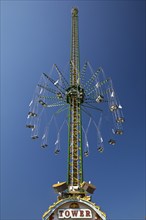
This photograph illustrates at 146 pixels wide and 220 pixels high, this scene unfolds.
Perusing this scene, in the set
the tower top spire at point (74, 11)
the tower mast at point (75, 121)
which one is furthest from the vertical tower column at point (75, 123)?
the tower top spire at point (74, 11)

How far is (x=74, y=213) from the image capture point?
88.8 feet

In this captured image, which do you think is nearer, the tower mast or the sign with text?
the sign with text

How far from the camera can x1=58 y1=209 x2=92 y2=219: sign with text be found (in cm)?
2697

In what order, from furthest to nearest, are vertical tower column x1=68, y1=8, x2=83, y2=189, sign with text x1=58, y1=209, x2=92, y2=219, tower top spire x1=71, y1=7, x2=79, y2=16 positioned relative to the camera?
tower top spire x1=71, y1=7, x2=79, y2=16, vertical tower column x1=68, y1=8, x2=83, y2=189, sign with text x1=58, y1=209, x2=92, y2=219

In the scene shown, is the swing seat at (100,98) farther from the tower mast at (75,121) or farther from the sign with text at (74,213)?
the sign with text at (74,213)

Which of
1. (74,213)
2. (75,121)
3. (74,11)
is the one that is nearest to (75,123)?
(75,121)

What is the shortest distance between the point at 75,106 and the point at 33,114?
24.0 ft

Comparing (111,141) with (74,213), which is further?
(111,141)

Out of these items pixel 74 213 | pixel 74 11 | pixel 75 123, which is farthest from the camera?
pixel 74 11

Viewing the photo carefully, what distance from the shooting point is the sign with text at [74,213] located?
2697cm

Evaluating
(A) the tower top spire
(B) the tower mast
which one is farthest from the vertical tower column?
(A) the tower top spire

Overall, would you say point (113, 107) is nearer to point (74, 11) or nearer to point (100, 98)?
point (100, 98)

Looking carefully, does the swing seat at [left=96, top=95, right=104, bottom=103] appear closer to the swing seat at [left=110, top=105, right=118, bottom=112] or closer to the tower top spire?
the swing seat at [left=110, top=105, right=118, bottom=112]

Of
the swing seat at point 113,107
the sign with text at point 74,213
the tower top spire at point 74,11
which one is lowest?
the sign with text at point 74,213
